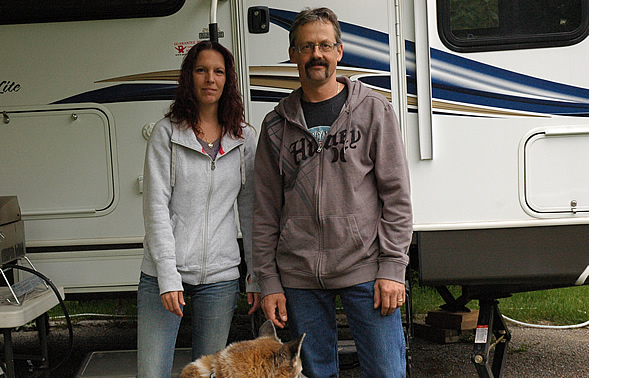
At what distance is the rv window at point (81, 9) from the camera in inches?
134

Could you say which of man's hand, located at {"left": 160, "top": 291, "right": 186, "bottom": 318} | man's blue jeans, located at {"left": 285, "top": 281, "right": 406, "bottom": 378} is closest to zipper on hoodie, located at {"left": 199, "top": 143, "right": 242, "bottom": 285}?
man's hand, located at {"left": 160, "top": 291, "right": 186, "bottom": 318}

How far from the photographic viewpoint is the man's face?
2.35 m

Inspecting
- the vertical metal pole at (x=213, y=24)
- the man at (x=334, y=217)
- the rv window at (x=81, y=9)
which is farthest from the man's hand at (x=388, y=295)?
the rv window at (x=81, y=9)

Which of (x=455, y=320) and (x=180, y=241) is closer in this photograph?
(x=180, y=241)

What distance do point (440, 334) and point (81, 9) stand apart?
3.58m

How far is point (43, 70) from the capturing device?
3.47m

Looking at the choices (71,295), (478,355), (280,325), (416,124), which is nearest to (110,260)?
(71,295)

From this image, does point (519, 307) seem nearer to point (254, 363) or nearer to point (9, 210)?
point (254, 363)

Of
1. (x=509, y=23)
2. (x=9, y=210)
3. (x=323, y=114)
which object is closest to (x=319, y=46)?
(x=323, y=114)

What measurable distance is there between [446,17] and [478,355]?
1909 millimetres

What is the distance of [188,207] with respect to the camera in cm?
251

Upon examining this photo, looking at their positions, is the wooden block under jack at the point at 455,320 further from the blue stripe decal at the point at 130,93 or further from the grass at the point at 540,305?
the blue stripe decal at the point at 130,93

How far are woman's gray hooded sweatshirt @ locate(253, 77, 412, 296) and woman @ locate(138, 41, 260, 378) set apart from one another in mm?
247

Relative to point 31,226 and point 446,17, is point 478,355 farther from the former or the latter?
point 31,226
